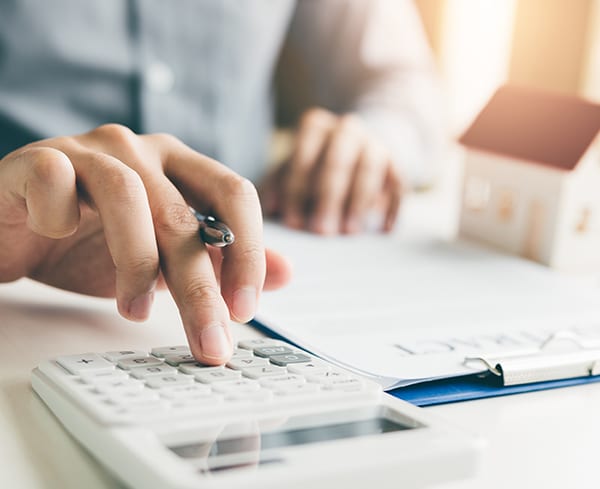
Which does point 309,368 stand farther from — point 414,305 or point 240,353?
point 414,305

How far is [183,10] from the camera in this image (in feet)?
3.41

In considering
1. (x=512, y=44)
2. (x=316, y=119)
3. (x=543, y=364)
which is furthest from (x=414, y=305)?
(x=512, y=44)

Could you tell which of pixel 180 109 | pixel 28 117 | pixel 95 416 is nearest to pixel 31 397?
pixel 95 416

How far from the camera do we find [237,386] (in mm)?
341

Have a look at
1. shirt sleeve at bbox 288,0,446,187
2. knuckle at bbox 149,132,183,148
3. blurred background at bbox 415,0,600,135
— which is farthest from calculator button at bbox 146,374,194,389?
blurred background at bbox 415,0,600,135

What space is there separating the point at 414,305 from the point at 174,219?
0.21 m

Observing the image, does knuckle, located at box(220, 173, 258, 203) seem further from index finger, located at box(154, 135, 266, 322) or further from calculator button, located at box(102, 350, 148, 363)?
calculator button, located at box(102, 350, 148, 363)

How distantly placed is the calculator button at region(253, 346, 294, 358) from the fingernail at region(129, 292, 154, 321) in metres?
0.06

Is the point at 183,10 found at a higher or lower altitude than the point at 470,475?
higher

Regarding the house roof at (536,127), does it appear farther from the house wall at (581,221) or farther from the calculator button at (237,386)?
the calculator button at (237,386)

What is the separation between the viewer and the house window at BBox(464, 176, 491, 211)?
31.7 inches

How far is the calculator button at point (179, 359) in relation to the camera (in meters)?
0.37

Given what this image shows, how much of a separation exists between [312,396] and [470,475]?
0.08m

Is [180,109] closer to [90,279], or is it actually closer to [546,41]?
[90,279]
